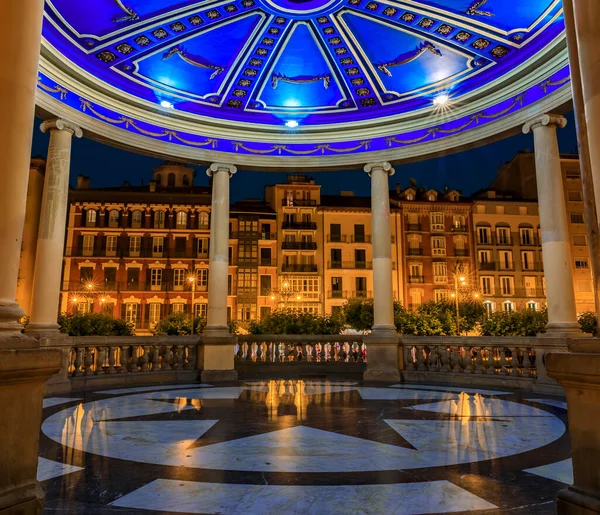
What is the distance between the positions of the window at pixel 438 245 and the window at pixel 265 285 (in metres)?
21.6

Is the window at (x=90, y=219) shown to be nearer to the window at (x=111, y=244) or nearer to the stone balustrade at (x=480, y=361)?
the window at (x=111, y=244)

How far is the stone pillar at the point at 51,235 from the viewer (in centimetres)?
1192

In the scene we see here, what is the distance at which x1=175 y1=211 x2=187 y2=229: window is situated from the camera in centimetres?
6009

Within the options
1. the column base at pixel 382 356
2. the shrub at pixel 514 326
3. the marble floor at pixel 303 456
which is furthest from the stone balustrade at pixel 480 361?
the shrub at pixel 514 326

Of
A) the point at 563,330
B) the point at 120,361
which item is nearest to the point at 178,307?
the point at 120,361

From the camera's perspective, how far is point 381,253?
1600 centimetres

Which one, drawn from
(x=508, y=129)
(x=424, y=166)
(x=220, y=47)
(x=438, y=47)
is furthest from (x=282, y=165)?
(x=424, y=166)

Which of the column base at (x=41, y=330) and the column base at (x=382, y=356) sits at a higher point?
the column base at (x=41, y=330)

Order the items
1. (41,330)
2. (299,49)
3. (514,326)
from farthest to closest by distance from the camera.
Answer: (514,326) < (299,49) < (41,330)

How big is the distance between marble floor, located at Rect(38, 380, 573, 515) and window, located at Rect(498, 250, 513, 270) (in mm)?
56128

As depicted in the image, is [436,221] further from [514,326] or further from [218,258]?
[218,258]

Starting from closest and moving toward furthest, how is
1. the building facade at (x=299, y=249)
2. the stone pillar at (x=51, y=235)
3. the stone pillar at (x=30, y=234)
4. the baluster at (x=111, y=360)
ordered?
the stone pillar at (x=51, y=235), the baluster at (x=111, y=360), the stone pillar at (x=30, y=234), the building facade at (x=299, y=249)

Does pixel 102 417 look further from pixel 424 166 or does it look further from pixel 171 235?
pixel 424 166

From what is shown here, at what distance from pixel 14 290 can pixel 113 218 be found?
58835 millimetres
